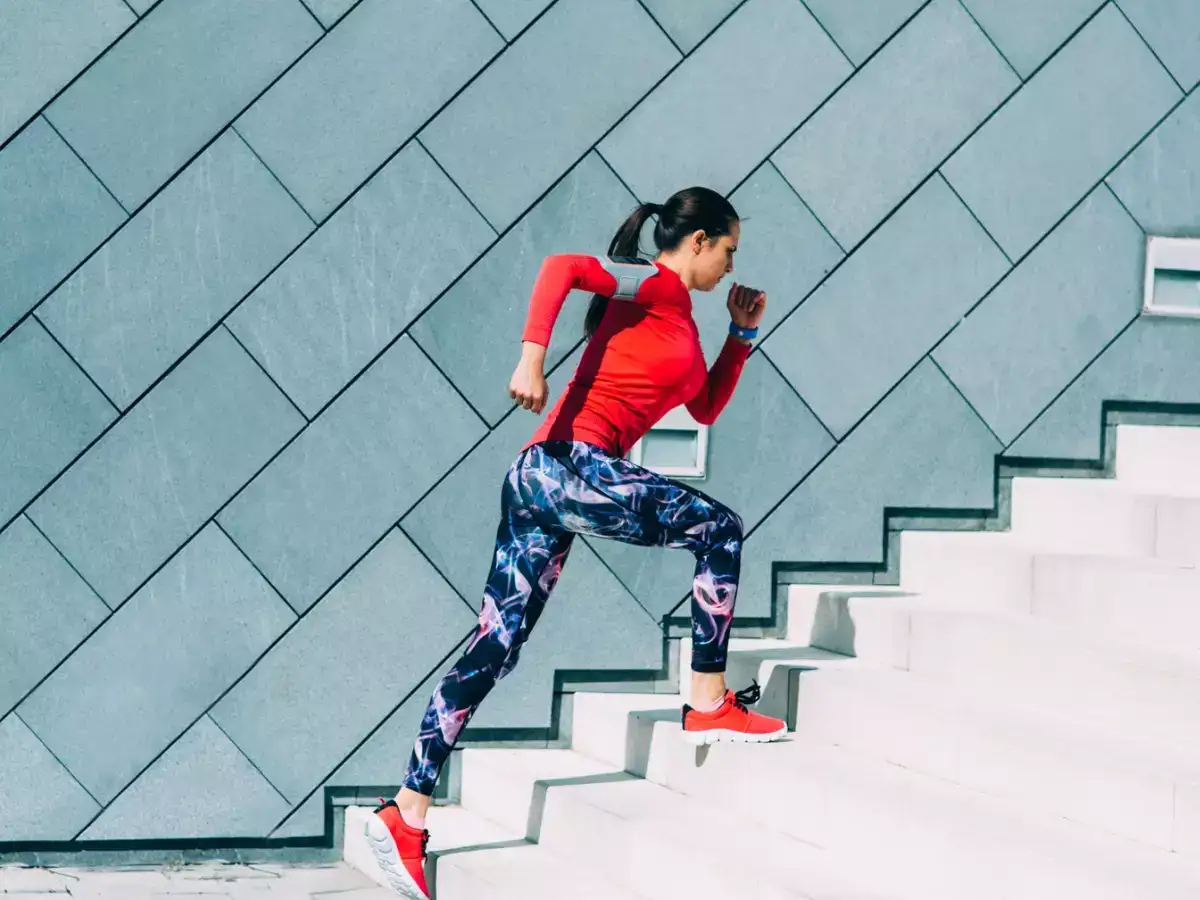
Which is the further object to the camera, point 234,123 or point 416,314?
point 416,314

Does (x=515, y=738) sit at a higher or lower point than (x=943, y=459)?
lower

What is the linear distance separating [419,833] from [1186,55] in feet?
12.7

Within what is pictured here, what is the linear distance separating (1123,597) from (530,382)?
1.74 m

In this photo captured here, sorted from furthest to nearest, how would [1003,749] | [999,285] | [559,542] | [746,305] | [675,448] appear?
[999,285] < [675,448] < [746,305] < [559,542] < [1003,749]

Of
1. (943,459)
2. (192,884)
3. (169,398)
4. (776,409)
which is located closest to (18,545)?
(169,398)

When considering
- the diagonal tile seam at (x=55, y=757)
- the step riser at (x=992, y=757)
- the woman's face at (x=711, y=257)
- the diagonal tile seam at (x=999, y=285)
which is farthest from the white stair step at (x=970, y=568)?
the diagonal tile seam at (x=55, y=757)

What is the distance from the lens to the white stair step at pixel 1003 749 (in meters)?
3.61

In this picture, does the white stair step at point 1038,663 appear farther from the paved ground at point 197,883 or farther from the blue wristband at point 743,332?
the paved ground at point 197,883

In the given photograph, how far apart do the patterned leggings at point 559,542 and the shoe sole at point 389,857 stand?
14cm

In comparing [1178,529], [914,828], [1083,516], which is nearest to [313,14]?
[1083,516]

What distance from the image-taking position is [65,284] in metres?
5.19

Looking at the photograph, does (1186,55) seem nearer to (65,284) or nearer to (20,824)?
(65,284)

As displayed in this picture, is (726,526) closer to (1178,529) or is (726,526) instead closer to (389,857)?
(389,857)

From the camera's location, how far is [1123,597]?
4.62 metres
